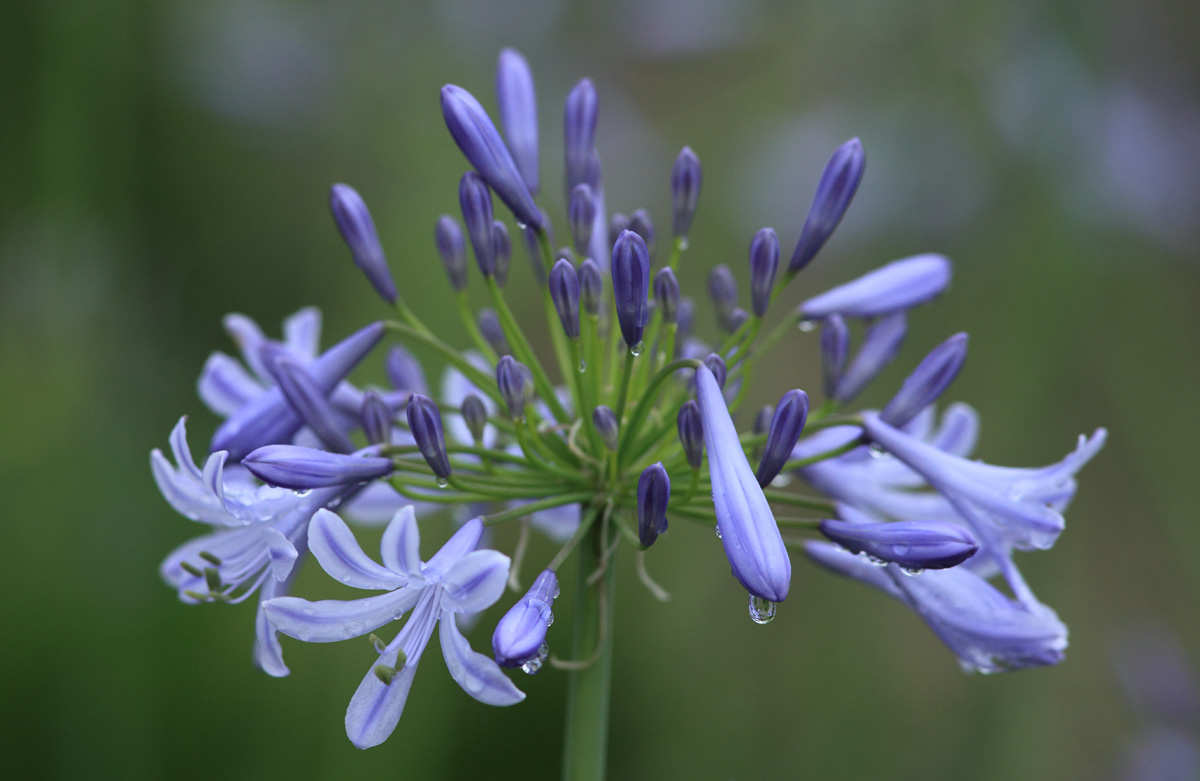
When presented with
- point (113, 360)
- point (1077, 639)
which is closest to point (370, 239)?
point (113, 360)

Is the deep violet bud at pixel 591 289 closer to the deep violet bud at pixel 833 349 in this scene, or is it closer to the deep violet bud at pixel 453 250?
the deep violet bud at pixel 453 250

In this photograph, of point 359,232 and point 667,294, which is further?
point 359,232

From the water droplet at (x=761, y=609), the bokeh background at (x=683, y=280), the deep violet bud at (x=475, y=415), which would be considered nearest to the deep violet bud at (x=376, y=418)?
the deep violet bud at (x=475, y=415)

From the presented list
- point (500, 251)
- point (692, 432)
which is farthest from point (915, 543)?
point (500, 251)

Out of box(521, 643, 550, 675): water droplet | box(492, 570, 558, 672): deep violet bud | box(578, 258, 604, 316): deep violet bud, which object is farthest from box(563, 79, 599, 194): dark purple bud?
box(521, 643, 550, 675): water droplet

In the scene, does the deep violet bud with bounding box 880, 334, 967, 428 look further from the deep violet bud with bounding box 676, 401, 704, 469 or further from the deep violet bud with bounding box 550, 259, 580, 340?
the deep violet bud with bounding box 550, 259, 580, 340

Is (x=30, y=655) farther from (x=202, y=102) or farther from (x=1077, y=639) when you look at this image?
(x=1077, y=639)

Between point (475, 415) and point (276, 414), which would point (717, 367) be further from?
point (276, 414)
